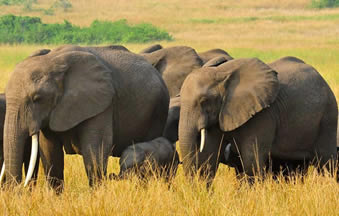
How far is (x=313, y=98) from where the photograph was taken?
7.36m

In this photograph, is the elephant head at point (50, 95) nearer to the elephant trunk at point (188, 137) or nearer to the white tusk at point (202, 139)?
the elephant trunk at point (188, 137)

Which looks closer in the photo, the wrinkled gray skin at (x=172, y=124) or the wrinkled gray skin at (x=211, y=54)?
the wrinkled gray skin at (x=172, y=124)

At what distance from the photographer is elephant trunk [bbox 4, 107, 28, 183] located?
6172mm

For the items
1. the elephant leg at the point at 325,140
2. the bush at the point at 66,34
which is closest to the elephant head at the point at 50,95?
the elephant leg at the point at 325,140

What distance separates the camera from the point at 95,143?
6539mm

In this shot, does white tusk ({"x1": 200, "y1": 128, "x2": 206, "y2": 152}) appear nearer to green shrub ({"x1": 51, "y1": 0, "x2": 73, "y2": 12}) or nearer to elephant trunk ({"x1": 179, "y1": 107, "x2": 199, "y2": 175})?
elephant trunk ({"x1": 179, "y1": 107, "x2": 199, "y2": 175})

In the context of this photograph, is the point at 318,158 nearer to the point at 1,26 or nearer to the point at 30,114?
the point at 30,114

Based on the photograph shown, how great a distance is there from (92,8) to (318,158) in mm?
46709

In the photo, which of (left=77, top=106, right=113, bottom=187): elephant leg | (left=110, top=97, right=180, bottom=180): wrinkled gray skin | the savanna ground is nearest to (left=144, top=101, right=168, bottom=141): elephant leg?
(left=110, top=97, right=180, bottom=180): wrinkled gray skin

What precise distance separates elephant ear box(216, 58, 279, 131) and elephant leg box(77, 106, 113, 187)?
101 cm

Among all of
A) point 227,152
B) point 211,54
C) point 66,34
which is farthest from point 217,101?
point 66,34

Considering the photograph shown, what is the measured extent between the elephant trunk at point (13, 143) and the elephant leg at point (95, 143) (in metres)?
0.54

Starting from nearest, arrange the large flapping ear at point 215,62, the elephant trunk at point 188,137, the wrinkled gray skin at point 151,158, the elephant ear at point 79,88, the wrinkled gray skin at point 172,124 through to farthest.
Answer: the elephant ear at point 79,88
the wrinkled gray skin at point 151,158
the elephant trunk at point 188,137
the large flapping ear at point 215,62
the wrinkled gray skin at point 172,124

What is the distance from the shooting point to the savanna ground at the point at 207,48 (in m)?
5.61
